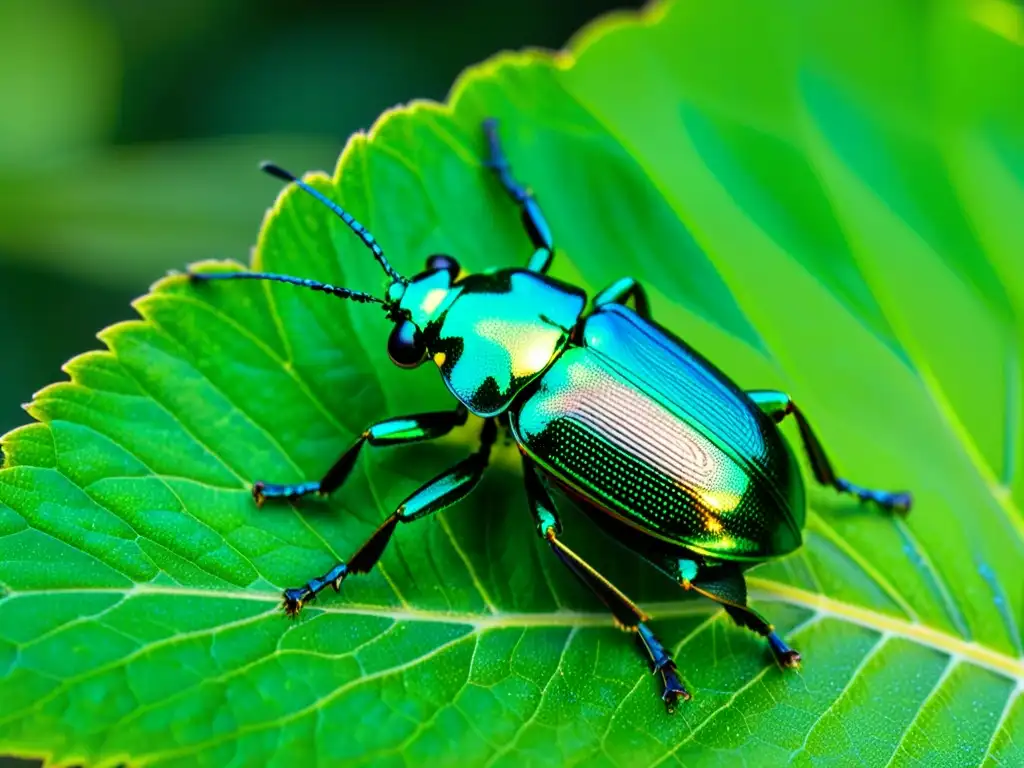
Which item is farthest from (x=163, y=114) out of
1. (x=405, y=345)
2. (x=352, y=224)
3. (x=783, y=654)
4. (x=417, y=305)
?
(x=783, y=654)

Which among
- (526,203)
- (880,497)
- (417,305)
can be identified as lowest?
(880,497)

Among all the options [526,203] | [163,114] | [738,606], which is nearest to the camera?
[738,606]

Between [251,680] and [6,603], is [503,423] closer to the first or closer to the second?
[251,680]

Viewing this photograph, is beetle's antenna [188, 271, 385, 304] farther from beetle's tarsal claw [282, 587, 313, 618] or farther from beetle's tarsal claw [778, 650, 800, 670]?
beetle's tarsal claw [778, 650, 800, 670]

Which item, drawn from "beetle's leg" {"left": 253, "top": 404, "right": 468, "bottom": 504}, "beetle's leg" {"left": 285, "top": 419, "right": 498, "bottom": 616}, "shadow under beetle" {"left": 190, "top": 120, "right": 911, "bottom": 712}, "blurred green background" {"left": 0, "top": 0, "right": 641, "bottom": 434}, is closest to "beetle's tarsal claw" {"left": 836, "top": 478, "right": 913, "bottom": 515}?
"shadow under beetle" {"left": 190, "top": 120, "right": 911, "bottom": 712}

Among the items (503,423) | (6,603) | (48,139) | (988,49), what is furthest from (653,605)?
(48,139)

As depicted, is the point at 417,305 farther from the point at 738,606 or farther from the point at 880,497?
the point at 880,497
